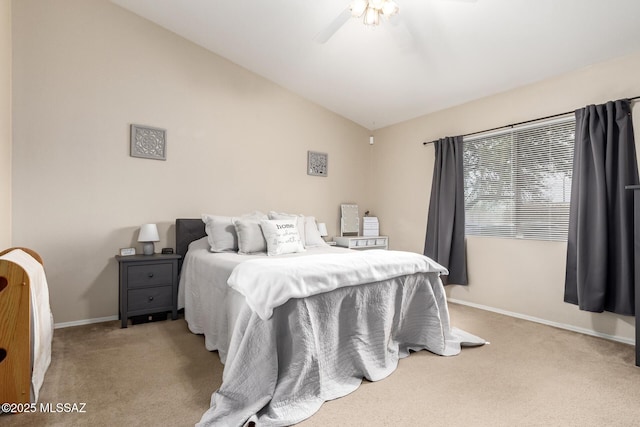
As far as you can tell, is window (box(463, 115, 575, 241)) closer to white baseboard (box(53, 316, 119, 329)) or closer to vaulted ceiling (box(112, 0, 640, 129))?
vaulted ceiling (box(112, 0, 640, 129))

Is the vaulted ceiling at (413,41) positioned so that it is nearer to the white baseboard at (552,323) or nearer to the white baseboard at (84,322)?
the white baseboard at (552,323)

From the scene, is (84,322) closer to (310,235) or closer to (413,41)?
(310,235)

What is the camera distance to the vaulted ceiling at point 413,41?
2.51 m

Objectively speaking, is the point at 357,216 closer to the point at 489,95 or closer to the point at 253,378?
the point at 489,95

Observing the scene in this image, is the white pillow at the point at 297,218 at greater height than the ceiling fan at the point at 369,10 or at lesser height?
lesser

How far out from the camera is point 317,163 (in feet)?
15.2

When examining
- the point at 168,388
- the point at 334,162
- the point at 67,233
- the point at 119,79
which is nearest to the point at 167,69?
the point at 119,79

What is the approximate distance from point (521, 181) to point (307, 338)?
295 centimetres

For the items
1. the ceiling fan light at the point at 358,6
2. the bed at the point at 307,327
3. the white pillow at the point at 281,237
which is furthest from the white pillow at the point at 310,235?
the ceiling fan light at the point at 358,6

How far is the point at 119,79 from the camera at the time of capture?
3.22 meters

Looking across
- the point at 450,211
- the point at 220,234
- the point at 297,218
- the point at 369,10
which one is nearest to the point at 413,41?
the point at 369,10

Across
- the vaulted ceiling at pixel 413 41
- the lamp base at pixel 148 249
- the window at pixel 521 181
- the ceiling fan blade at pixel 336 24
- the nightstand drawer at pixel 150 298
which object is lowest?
the nightstand drawer at pixel 150 298

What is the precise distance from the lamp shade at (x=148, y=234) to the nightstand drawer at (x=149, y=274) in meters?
0.26

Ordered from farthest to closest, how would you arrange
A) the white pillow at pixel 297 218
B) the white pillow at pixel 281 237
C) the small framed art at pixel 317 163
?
the small framed art at pixel 317 163
the white pillow at pixel 297 218
the white pillow at pixel 281 237
